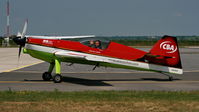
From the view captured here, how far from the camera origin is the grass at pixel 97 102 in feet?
29.3

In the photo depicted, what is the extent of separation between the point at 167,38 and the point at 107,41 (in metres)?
3.02

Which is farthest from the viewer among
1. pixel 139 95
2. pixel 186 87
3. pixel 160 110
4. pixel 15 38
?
pixel 15 38

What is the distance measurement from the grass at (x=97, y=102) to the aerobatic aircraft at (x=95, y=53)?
3.98 m

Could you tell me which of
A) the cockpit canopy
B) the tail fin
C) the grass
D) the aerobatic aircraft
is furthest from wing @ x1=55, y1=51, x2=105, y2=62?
the grass

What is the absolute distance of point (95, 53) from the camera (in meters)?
15.5

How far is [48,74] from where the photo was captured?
16.2m

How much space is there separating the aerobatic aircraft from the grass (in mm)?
3981

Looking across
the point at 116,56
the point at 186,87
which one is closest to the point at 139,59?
the point at 116,56

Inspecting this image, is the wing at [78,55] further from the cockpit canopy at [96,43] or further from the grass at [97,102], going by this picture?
the grass at [97,102]

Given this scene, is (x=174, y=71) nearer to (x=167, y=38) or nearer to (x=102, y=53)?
(x=167, y=38)

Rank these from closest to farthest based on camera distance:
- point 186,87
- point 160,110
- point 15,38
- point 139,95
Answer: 1. point 160,110
2. point 139,95
3. point 186,87
4. point 15,38

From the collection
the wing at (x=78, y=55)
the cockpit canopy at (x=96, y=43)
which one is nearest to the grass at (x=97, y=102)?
the wing at (x=78, y=55)

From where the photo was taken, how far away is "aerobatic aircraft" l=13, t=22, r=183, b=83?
606 inches

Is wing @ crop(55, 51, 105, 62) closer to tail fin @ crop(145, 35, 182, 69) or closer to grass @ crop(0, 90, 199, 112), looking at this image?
tail fin @ crop(145, 35, 182, 69)
